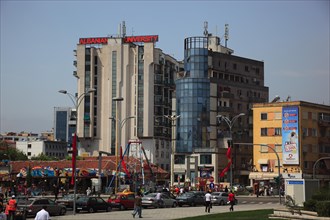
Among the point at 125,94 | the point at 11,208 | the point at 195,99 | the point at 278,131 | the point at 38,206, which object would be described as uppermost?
the point at 125,94

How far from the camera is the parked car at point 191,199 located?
178 feet

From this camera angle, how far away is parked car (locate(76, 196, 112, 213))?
4616 cm

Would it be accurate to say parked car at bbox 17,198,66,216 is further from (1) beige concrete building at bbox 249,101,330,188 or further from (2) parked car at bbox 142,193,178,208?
(1) beige concrete building at bbox 249,101,330,188

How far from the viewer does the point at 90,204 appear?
152 ft

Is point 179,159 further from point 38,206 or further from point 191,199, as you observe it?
point 38,206

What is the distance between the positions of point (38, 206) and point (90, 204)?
6021 millimetres

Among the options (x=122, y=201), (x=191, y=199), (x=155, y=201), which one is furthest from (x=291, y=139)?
(x=122, y=201)

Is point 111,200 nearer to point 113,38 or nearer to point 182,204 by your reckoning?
point 182,204

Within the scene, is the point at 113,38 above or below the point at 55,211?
above

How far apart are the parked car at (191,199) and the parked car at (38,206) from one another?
14.0 m

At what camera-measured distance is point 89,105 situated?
13000cm

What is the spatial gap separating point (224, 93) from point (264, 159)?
2244cm

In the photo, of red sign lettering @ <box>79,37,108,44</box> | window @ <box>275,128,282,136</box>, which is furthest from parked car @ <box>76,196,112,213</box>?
red sign lettering @ <box>79,37,108,44</box>

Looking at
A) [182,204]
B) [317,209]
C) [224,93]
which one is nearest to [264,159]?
[224,93]
